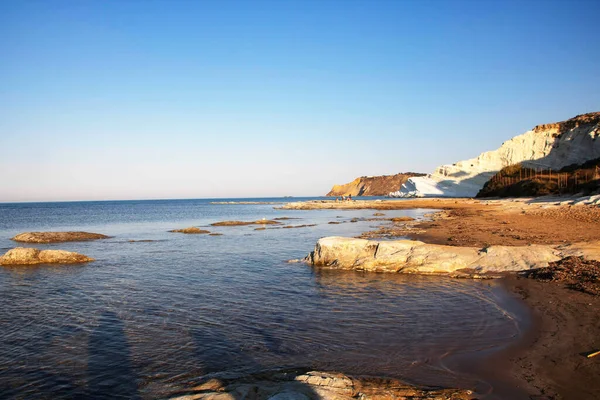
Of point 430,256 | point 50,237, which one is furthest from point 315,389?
point 50,237

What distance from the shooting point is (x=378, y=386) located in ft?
19.5

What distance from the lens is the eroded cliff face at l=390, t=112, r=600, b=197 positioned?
8325cm

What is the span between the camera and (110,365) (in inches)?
284

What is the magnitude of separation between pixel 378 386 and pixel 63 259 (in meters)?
18.6

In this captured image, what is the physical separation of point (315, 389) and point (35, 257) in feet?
62.7

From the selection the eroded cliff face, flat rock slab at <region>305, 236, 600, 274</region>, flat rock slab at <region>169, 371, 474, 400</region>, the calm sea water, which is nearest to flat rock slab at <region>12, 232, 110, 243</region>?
the calm sea water

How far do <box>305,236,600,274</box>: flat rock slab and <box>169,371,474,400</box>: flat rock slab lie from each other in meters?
9.30

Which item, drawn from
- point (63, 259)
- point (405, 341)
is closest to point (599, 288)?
point (405, 341)

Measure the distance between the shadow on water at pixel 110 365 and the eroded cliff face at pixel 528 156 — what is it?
91.2 metres

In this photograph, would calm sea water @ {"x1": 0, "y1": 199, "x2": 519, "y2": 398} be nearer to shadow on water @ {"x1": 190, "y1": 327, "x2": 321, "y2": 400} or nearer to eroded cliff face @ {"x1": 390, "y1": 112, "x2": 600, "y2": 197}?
shadow on water @ {"x1": 190, "y1": 327, "x2": 321, "y2": 400}

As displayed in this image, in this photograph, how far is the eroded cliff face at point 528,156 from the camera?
8325 centimetres

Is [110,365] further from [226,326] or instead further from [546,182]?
[546,182]

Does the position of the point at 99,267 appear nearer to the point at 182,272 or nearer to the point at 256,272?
the point at 182,272

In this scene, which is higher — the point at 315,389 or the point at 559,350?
the point at 315,389
